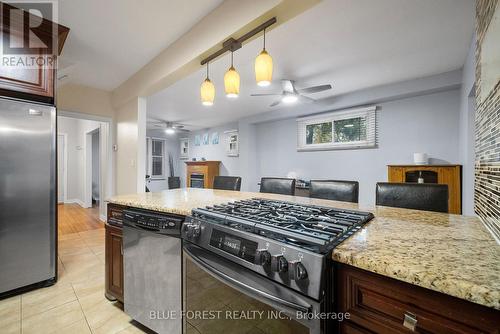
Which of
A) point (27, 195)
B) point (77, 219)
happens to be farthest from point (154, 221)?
point (77, 219)

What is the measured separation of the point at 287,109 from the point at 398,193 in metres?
3.43

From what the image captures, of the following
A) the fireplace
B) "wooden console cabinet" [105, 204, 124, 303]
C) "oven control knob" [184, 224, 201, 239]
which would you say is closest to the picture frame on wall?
the fireplace

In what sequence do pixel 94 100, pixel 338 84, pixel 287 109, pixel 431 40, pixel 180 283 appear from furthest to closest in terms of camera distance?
pixel 287 109, pixel 94 100, pixel 338 84, pixel 431 40, pixel 180 283

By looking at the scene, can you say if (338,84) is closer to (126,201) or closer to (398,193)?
(398,193)

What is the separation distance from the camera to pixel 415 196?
Result: 4.85ft

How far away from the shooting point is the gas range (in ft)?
2.13

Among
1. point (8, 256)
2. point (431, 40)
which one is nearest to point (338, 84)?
point (431, 40)

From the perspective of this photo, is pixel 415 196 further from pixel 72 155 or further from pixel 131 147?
pixel 72 155

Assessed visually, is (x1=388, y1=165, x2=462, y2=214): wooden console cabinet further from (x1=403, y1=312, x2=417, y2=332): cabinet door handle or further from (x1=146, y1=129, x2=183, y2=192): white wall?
(x1=146, y1=129, x2=183, y2=192): white wall

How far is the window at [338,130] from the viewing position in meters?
3.81

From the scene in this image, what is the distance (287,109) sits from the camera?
4.64m

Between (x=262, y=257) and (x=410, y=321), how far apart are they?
43 cm

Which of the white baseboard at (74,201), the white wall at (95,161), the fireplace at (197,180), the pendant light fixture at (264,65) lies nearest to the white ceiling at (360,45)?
the pendant light fixture at (264,65)

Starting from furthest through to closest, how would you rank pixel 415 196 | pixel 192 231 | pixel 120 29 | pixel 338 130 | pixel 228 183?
pixel 338 130 < pixel 228 183 < pixel 120 29 < pixel 415 196 < pixel 192 231
